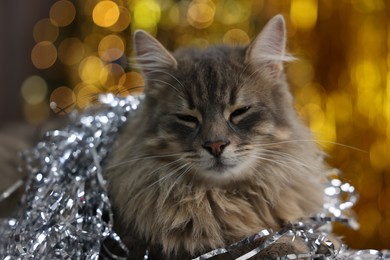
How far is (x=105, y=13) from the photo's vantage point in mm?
2531

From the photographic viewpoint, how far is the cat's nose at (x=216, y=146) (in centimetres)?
119

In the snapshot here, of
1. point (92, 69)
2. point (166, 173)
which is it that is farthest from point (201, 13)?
point (166, 173)

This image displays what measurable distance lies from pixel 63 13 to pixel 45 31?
155 mm

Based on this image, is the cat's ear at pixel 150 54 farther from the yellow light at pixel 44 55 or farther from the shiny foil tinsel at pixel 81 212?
the yellow light at pixel 44 55

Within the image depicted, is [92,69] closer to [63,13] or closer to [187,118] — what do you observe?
[63,13]

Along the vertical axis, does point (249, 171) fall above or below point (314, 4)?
below

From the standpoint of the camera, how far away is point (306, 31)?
223cm

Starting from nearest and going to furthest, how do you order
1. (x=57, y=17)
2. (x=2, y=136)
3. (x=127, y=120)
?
(x=127, y=120)
(x=2, y=136)
(x=57, y=17)

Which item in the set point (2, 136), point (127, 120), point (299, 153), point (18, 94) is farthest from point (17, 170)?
point (18, 94)

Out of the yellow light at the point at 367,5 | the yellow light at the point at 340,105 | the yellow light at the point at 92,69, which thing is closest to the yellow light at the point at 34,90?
the yellow light at the point at 92,69

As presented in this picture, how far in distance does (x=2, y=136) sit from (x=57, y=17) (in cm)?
104

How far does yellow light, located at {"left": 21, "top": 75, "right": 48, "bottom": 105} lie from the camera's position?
9.39 feet

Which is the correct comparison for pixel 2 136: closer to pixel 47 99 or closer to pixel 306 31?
pixel 47 99

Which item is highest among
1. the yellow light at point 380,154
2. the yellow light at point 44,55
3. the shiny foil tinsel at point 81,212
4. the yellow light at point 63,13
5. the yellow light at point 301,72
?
the yellow light at point 63,13
